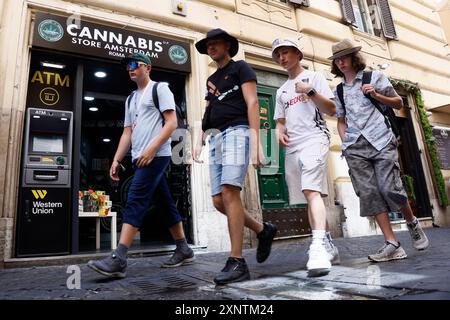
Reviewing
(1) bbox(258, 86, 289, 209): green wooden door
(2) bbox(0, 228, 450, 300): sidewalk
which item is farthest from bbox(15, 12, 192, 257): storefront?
(1) bbox(258, 86, 289, 209): green wooden door

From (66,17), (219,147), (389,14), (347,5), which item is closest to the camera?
(219,147)

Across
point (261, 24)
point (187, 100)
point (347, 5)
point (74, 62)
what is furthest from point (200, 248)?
point (347, 5)

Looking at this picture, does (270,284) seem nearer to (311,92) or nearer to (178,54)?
(311,92)

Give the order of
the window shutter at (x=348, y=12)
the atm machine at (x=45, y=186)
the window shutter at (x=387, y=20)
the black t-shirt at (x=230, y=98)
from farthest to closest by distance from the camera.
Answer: the window shutter at (x=387, y=20)
the window shutter at (x=348, y=12)
the atm machine at (x=45, y=186)
the black t-shirt at (x=230, y=98)

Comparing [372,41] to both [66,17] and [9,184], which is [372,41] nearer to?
[66,17]

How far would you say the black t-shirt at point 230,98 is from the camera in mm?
2316

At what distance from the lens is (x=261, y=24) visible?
625 centimetres

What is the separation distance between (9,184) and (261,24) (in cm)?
485

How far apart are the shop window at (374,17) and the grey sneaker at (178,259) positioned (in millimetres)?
7372

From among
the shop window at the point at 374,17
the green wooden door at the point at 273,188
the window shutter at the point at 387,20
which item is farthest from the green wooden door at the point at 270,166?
the window shutter at the point at 387,20

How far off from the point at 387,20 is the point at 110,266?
29.3ft

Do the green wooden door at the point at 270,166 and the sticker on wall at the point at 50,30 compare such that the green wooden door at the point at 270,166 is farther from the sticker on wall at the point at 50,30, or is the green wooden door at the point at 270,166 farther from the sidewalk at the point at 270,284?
the sticker on wall at the point at 50,30

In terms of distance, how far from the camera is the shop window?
329 inches

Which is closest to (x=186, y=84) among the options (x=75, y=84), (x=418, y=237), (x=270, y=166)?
(x=75, y=84)
